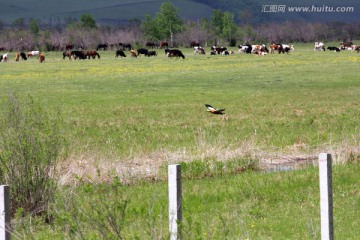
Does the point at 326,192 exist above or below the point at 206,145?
above

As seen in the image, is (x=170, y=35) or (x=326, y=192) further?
(x=170, y=35)

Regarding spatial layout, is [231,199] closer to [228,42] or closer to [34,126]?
[34,126]

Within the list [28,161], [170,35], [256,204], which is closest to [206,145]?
[256,204]

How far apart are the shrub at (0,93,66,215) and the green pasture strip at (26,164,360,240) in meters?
0.71

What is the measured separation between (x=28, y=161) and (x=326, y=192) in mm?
5643

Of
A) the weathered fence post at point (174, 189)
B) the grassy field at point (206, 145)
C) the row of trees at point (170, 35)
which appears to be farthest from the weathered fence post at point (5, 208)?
the row of trees at point (170, 35)

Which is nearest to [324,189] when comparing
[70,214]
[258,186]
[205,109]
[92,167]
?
[70,214]

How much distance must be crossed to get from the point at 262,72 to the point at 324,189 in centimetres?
4748

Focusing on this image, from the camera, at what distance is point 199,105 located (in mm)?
32469

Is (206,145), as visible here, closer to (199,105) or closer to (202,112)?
(202,112)

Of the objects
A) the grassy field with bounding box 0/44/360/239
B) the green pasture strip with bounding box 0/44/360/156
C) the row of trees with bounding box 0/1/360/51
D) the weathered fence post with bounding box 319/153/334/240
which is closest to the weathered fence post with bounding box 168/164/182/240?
the grassy field with bounding box 0/44/360/239

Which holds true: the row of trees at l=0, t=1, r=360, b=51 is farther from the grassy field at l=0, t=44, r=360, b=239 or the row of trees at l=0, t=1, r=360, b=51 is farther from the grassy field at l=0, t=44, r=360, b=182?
the grassy field at l=0, t=44, r=360, b=239

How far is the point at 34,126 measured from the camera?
1183 centimetres

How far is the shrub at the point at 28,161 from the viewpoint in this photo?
11.5 m
